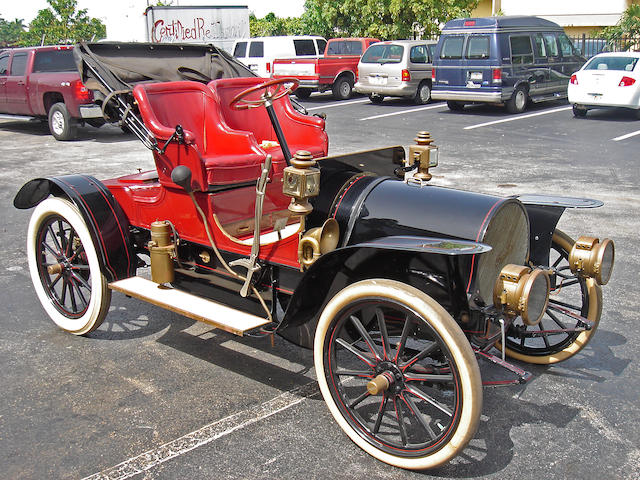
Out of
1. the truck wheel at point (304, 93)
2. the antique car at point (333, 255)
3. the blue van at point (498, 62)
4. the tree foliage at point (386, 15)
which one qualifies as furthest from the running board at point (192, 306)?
the tree foliage at point (386, 15)

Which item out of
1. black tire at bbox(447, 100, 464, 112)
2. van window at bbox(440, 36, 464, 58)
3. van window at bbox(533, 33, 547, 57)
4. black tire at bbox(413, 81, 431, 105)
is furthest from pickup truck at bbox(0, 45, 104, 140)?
van window at bbox(533, 33, 547, 57)

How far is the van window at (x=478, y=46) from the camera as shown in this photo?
48.9ft

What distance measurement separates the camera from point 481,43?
49.3 ft

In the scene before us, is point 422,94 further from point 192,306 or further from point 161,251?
point 192,306

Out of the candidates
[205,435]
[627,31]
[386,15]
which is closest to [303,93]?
[386,15]

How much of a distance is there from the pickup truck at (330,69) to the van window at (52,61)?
6.47m

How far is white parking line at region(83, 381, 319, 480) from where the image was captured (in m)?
3.02

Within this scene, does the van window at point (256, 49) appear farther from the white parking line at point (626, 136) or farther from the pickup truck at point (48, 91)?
the white parking line at point (626, 136)

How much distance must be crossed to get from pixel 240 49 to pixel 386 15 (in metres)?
7.30

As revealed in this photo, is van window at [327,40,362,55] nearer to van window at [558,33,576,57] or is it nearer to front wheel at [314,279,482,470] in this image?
van window at [558,33,576,57]

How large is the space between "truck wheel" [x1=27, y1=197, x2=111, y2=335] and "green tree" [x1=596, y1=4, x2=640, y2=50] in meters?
24.3

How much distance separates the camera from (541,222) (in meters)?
3.75

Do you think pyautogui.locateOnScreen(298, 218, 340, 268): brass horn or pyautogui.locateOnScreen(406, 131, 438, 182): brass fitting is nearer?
pyautogui.locateOnScreen(298, 218, 340, 268): brass horn

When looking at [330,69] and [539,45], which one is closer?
[539,45]
